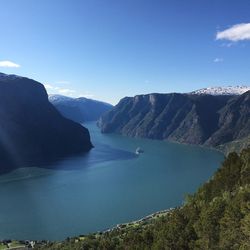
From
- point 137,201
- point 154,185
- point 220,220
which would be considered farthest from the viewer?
point 154,185

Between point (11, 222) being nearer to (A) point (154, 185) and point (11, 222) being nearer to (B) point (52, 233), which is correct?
(B) point (52, 233)

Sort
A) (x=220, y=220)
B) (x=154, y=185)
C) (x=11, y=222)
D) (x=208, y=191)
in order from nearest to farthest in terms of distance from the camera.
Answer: (x=220, y=220), (x=208, y=191), (x=11, y=222), (x=154, y=185)

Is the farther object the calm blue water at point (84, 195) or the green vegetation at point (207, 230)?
the calm blue water at point (84, 195)

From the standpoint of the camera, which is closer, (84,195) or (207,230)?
(207,230)

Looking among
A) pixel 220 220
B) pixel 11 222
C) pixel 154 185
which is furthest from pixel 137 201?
pixel 220 220

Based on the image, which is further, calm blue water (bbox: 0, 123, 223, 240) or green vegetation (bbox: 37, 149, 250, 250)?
calm blue water (bbox: 0, 123, 223, 240)

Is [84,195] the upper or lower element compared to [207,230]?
lower

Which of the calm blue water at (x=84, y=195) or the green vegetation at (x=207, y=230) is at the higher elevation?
the green vegetation at (x=207, y=230)

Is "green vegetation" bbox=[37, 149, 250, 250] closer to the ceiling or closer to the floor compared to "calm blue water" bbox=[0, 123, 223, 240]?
closer to the ceiling
